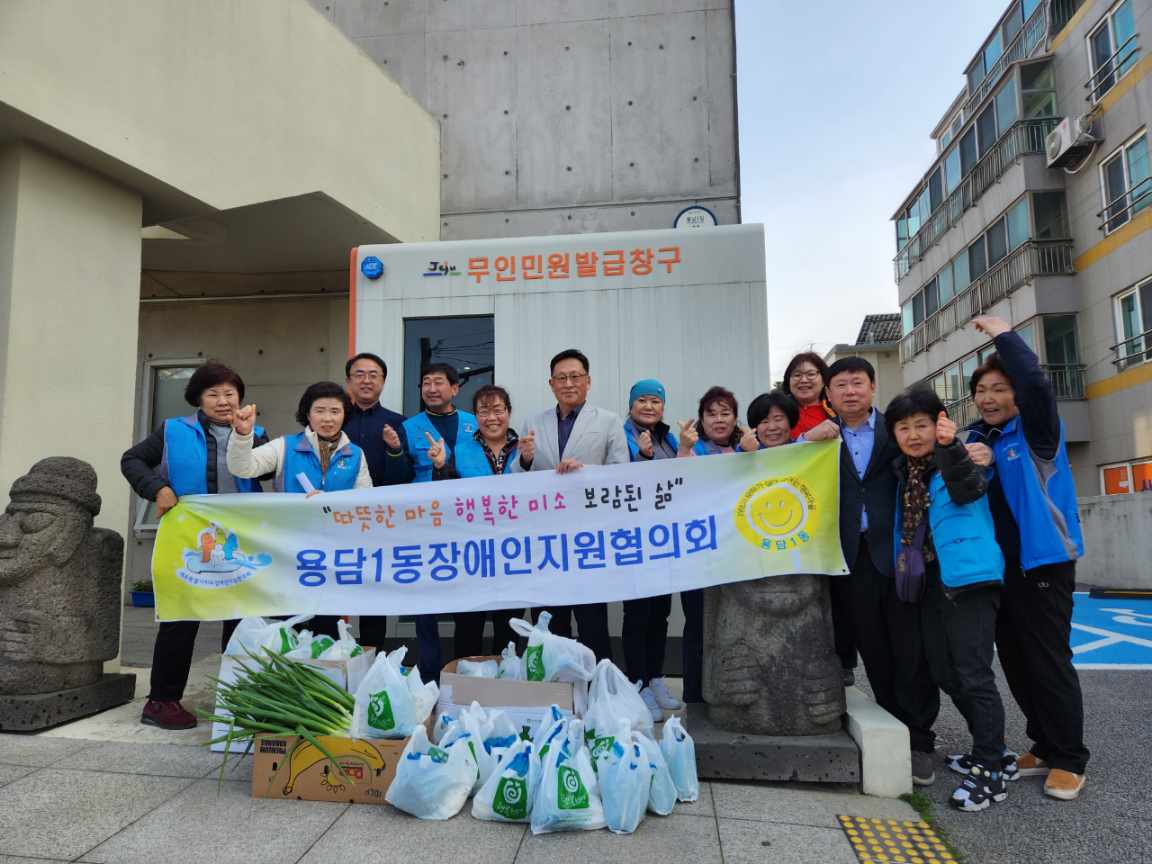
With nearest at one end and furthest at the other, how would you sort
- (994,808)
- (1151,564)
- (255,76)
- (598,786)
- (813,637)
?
(598,786), (994,808), (813,637), (255,76), (1151,564)

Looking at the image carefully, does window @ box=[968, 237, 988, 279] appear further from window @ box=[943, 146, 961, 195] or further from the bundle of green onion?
the bundle of green onion

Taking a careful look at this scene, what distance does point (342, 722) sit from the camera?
3.12 meters

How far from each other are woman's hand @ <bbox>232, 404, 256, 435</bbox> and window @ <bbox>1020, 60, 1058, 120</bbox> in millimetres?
21502

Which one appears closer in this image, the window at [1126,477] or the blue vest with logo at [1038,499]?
the blue vest with logo at [1038,499]

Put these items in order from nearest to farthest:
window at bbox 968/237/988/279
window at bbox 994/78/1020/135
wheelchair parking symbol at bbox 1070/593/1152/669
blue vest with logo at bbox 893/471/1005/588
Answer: blue vest with logo at bbox 893/471/1005/588
wheelchair parking symbol at bbox 1070/593/1152/669
window at bbox 994/78/1020/135
window at bbox 968/237/988/279

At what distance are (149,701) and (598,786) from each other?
272cm

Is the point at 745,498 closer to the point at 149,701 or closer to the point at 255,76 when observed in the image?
the point at 149,701

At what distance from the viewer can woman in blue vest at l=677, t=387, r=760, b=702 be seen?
3990 millimetres

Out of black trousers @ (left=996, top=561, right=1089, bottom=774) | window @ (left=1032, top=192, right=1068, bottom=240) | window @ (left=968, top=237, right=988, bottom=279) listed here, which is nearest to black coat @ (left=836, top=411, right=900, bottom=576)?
black trousers @ (left=996, top=561, right=1089, bottom=774)

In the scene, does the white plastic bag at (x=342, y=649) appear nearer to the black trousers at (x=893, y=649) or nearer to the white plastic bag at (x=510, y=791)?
the white plastic bag at (x=510, y=791)

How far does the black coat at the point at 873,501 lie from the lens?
3.46 meters

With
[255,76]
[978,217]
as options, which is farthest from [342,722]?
[978,217]

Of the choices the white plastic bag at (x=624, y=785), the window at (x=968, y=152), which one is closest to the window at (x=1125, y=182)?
the window at (x=968, y=152)

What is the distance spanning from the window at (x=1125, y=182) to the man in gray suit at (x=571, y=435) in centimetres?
1655
